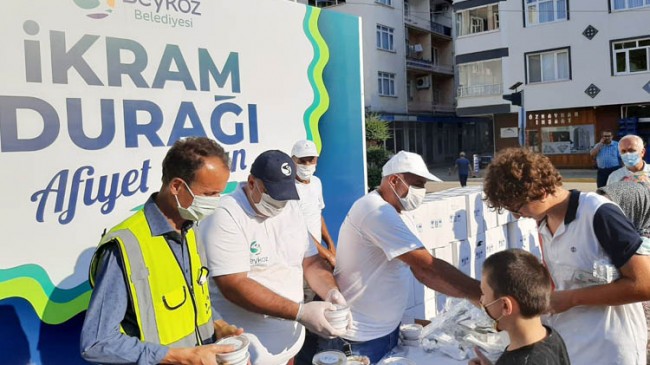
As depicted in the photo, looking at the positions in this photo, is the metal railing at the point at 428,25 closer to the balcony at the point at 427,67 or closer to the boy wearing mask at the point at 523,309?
the balcony at the point at 427,67

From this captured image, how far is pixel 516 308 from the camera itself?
174cm

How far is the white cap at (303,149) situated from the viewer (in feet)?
13.4

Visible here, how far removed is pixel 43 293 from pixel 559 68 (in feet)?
82.3

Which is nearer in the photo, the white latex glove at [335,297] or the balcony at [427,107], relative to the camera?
the white latex glove at [335,297]

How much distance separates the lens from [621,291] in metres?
1.89

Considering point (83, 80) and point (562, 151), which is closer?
point (83, 80)

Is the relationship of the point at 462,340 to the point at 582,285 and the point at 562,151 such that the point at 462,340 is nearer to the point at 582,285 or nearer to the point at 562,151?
the point at 582,285

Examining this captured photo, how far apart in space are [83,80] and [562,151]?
24.9 meters

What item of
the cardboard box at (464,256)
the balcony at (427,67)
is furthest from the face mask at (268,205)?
the balcony at (427,67)

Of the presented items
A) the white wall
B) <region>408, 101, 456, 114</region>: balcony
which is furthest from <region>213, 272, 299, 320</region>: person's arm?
<region>408, 101, 456, 114</region>: balcony

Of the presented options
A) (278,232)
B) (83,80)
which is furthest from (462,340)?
(83,80)

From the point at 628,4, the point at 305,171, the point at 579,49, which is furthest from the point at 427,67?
the point at 305,171

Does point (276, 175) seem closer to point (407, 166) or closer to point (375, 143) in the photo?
point (407, 166)

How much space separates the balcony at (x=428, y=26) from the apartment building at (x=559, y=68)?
3988 mm
